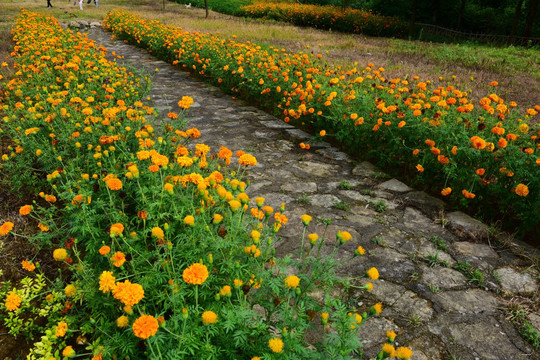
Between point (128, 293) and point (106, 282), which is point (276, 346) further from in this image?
point (106, 282)

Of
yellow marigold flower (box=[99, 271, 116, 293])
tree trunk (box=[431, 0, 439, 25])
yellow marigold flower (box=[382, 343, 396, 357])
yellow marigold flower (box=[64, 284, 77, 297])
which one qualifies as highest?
tree trunk (box=[431, 0, 439, 25])

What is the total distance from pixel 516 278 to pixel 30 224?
4.07 meters

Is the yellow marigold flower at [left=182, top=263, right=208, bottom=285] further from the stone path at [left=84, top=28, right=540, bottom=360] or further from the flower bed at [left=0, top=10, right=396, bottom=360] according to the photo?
the stone path at [left=84, top=28, right=540, bottom=360]

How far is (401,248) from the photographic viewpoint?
2.88m

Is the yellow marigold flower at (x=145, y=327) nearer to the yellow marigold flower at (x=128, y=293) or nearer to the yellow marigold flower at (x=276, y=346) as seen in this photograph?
the yellow marigold flower at (x=128, y=293)

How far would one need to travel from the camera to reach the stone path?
212 cm

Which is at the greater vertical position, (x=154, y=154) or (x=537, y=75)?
(x=537, y=75)

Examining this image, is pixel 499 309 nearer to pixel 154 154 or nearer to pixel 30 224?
pixel 154 154

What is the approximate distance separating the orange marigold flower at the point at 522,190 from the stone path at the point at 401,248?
45cm

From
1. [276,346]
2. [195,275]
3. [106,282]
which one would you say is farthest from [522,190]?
[106,282]

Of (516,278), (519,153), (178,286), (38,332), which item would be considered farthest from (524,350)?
(38,332)

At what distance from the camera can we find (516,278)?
257 cm

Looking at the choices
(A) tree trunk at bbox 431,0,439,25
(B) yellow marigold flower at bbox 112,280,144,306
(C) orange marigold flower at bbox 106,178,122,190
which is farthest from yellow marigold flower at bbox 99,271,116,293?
(A) tree trunk at bbox 431,0,439,25

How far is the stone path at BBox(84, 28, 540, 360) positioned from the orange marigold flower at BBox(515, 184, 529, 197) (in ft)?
1.48
